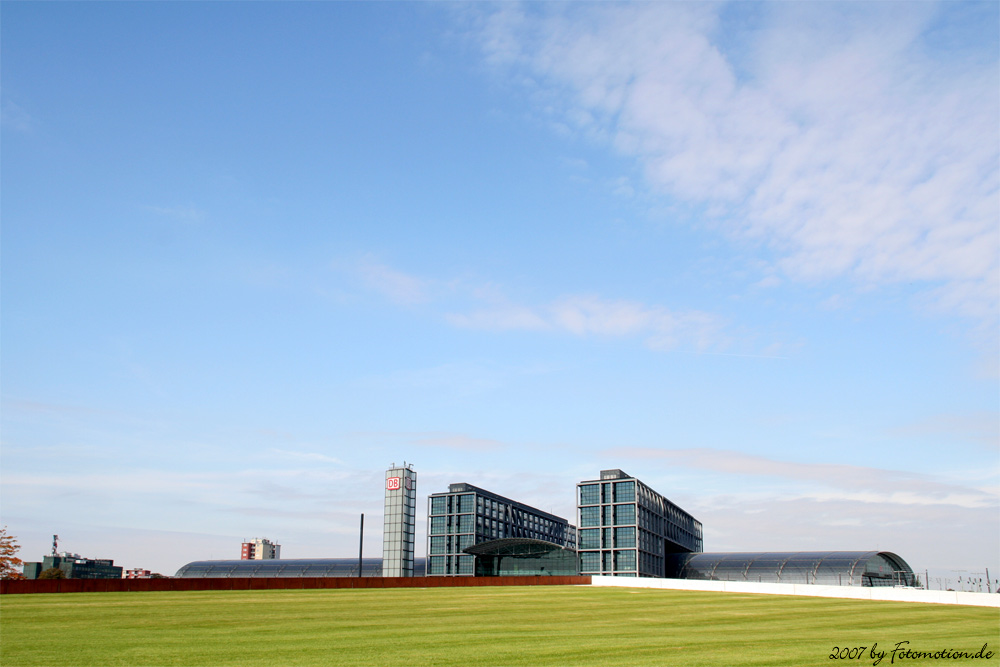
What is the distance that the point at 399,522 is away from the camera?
413 feet

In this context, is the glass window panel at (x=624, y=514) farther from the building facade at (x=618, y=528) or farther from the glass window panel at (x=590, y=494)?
the glass window panel at (x=590, y=494)

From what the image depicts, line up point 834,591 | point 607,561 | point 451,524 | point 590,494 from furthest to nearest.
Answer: point 451,524
point 590,494
point 607,561
point 834,591

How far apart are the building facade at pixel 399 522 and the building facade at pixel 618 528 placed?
34784 mm

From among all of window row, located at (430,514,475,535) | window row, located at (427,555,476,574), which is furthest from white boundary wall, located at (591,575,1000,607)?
window row, located at (430,514,475,535)

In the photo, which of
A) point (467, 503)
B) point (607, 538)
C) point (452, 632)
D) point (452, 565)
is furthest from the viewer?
point (467, 503)

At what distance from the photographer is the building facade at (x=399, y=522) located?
412ft

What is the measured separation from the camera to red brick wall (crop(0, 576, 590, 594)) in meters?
51.6

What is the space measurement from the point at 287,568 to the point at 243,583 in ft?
376

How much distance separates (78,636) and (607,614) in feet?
79.1

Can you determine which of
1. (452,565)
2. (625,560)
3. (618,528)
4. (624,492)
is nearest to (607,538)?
(618,528)

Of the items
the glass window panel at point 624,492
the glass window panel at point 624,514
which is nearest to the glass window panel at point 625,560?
the glass window panel at point 624,514

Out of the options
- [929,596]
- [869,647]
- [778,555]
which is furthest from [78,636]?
[778,555]

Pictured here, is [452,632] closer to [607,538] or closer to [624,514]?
[624,514]

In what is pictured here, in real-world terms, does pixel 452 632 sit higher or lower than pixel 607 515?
lower
